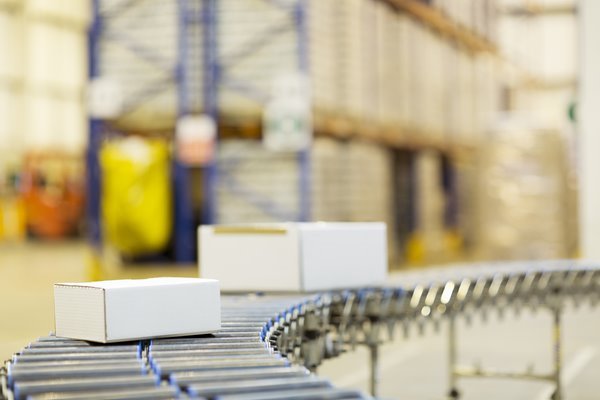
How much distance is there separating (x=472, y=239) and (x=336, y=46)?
540cm

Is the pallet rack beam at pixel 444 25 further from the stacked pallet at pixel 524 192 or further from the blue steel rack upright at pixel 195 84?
the blue steel rack upright at pixel 195 84

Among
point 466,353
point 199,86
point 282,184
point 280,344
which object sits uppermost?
point 199,86

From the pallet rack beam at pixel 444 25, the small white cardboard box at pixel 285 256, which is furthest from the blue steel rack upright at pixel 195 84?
the small white cardboard box at pixel 285 256

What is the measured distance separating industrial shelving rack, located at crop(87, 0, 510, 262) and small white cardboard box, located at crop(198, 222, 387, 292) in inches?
243

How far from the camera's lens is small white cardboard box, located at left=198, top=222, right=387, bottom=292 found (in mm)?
3768

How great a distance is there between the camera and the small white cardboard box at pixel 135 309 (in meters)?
2.62

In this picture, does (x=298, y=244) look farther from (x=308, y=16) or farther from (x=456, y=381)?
(x=308, y=16)

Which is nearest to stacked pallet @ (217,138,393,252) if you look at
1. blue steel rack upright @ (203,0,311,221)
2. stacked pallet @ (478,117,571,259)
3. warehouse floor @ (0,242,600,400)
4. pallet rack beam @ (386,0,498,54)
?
blue steel rack upright @ (203,0,311,221)

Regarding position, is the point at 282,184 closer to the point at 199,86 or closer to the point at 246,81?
the point at 246,81

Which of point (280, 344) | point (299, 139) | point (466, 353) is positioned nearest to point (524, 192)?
point (299, 139)

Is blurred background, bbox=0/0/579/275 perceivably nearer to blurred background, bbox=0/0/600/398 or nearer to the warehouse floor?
blurred background, bbox=0/0/600/398

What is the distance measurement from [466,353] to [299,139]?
3390mm

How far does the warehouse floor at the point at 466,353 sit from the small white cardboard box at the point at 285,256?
6.17 feet

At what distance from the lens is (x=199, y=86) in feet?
35.0
